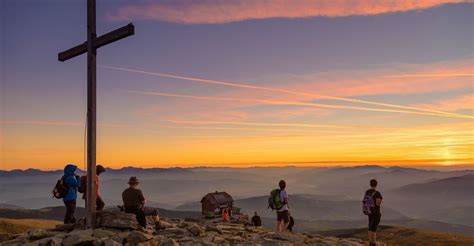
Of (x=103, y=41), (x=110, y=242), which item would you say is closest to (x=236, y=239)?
(x=110, y=242)

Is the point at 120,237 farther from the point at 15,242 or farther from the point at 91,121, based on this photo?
the point at 91,121

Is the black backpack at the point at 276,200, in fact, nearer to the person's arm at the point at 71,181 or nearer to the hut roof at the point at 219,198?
the person's arm at the point at 71,181

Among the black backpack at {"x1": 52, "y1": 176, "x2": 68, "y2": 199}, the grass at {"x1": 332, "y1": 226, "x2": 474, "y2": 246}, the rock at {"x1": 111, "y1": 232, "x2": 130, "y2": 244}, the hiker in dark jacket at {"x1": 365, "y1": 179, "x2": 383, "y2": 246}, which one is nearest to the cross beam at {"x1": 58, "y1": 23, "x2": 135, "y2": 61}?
the black backpack at {"x1": 52, "y1": 176, "x2": 68, "y2": 199}

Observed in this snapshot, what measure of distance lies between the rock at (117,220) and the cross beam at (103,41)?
6489 mm

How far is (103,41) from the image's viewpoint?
15.6 m

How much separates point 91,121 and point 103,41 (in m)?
3.11

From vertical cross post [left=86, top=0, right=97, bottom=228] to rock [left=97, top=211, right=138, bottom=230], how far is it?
1.00ft

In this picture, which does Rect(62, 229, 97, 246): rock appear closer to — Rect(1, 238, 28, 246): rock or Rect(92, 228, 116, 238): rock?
Rect(92, 228, 116, 238): rock

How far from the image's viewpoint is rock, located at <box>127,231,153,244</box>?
13688mm

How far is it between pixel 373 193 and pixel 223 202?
21130 mm

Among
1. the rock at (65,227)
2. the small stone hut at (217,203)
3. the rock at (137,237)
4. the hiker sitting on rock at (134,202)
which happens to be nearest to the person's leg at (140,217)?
the hiker sitting on rock at (134,202)

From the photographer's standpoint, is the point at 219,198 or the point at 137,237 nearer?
the point at 137,237

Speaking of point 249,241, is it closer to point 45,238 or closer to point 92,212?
point 92,212

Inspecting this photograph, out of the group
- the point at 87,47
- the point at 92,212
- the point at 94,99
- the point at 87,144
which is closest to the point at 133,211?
the point at 92,212
